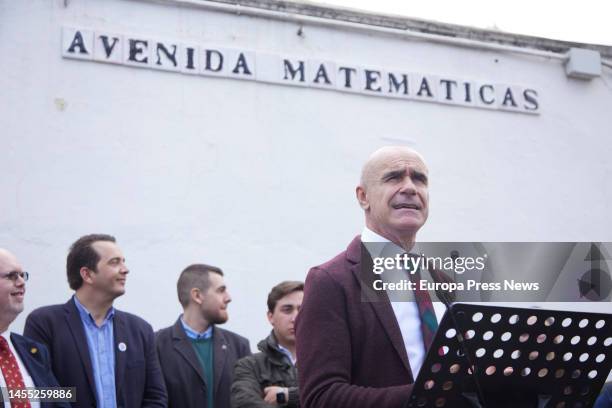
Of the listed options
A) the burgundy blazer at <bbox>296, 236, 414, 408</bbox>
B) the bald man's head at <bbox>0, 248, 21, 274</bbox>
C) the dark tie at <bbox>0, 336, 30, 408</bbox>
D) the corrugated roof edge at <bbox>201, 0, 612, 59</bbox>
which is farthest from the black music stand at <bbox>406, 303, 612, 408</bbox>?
the corrugated roof edge at <bbox>201, 0, 612, 59</bbox>

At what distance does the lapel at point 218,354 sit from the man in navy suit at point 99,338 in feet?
2.13

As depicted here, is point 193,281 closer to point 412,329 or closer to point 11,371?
point 11,371

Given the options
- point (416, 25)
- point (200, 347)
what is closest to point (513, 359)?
point (200, 347)

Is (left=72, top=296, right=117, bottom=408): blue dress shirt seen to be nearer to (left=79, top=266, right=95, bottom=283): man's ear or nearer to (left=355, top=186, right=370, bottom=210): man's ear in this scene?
(left=79, top=266, right=95, bottom=283): man's ear

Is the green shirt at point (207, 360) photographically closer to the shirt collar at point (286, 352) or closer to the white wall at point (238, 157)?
the shirt collar at point (286, 352)

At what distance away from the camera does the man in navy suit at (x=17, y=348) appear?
451cm

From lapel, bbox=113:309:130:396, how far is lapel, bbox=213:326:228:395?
96 cm

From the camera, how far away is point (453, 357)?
2340 mm

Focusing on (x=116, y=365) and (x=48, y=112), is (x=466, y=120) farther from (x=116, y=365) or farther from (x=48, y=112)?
(x=116, y=365)

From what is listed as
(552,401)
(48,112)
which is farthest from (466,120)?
(552,401)

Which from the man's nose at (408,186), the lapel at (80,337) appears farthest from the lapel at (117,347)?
the man's nose at (408,186)

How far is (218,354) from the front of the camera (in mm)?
6102

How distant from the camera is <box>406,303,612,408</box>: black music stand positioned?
2330 mm

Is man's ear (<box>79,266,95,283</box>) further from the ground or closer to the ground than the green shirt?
further from the ground
